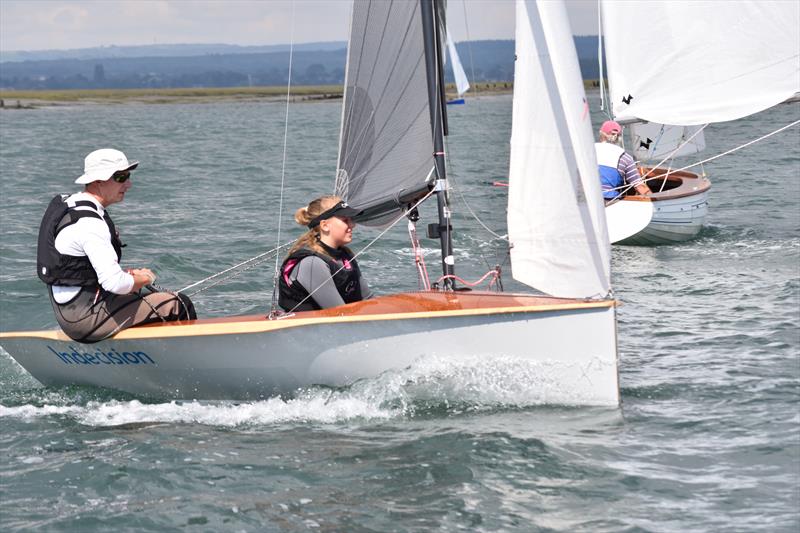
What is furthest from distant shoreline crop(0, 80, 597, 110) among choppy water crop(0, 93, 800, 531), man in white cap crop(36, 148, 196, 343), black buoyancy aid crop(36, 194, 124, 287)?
black buoyancy aid crop(36, 194, 124, 287)

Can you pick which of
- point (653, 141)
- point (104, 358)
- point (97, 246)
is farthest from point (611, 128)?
point (97, 246)

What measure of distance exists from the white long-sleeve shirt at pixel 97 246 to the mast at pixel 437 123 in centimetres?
196

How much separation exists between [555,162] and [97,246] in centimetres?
262

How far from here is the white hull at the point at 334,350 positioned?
6.52m

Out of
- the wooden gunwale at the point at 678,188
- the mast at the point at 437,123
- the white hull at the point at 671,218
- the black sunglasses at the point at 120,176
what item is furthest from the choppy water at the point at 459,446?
the wooden gunwale at the point at 678,188

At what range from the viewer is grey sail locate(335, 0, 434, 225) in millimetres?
7766

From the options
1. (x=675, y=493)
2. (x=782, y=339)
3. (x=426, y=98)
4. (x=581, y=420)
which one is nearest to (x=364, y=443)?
(x=581, y=420)

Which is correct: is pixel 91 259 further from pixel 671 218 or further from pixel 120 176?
pixel 671 218

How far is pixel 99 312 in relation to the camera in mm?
7016

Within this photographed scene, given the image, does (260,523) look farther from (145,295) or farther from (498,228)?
(498,228)

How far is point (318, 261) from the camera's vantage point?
23.1 feet

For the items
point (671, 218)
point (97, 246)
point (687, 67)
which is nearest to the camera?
point (97, 246)

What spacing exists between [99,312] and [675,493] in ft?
11.4

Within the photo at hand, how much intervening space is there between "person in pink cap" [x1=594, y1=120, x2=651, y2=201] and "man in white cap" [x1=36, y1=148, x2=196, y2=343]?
720 cm
